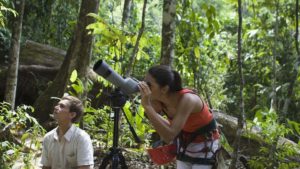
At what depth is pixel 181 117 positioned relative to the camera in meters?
2.66

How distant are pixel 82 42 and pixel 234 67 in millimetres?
5053

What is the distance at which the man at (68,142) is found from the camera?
131 inches

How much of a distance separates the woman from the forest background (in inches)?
22.4

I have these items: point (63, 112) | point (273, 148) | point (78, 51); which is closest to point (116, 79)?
point (63, 112)

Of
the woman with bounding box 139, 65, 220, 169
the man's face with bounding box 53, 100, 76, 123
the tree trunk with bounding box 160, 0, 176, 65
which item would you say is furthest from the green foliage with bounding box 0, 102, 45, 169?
the woman with bounding box 139, 65, 220, 169

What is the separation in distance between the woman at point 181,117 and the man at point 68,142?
0.69 m

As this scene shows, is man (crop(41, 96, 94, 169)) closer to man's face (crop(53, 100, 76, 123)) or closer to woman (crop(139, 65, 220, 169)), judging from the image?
man's face (crop(53, 100, 76, 123))

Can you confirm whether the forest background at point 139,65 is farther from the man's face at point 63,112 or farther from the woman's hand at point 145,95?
the woman's hand at point 145,95

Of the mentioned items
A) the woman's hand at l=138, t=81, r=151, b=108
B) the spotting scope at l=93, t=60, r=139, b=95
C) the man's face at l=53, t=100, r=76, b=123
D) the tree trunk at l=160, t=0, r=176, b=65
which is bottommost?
the man's face at l=53, t=100, r=76, b=123

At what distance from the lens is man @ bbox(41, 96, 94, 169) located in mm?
3328

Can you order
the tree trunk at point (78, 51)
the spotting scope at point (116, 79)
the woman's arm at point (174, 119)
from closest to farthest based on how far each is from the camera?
the woman's arm at point (174, 119) < the spotting scope at point (116, 79) < the tree trunk at point (78, 51)

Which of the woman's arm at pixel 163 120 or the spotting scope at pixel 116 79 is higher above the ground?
the spotting scope at pixel 116 79

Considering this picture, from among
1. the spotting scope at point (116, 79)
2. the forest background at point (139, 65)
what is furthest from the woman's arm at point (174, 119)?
the forest background at point (139, 65)

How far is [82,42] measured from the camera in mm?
5723
